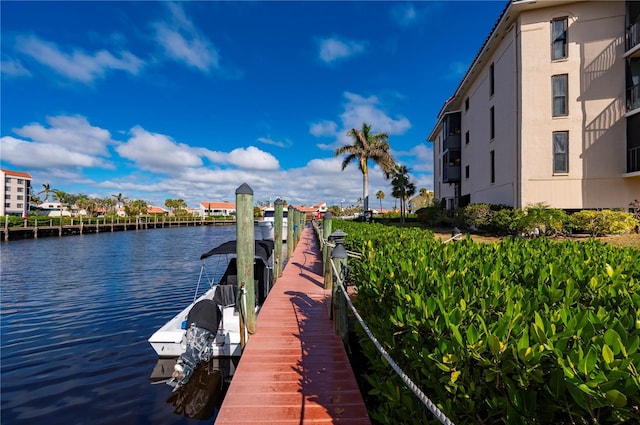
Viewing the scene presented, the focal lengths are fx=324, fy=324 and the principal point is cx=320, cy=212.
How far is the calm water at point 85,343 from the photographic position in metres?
6.04

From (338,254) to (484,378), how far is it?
429 cm

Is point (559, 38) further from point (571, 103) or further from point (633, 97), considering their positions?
point (633, 97)

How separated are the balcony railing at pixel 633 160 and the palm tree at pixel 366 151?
83.1 feet

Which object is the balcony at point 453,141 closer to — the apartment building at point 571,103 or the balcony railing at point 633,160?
the apartment building at point 571,103

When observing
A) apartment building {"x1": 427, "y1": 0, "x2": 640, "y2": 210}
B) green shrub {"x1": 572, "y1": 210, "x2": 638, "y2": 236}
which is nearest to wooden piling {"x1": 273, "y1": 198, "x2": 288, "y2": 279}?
apartment building {"x1": 427, "y1": 0, "x2": 640, "y2": 210}

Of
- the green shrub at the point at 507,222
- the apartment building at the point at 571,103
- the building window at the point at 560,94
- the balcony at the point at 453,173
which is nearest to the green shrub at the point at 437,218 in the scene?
the balcony at the point at 453,173

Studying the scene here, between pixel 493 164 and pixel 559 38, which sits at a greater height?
pixel 559 38

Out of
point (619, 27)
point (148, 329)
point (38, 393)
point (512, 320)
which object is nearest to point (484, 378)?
point (512, 320)

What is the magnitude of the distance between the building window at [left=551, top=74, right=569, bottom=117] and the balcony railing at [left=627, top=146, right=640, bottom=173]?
345 centimetres

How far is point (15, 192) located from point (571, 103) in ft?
405

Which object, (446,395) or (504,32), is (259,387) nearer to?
(446,395)

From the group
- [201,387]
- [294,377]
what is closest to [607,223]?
[294,377]

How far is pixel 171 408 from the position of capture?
5.96 meters

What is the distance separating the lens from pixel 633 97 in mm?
15766
